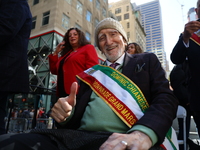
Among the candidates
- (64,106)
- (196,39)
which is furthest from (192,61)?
(64,106)

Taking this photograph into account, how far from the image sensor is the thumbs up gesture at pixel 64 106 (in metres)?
0.98

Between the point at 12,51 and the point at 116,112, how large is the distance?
142 centimetres

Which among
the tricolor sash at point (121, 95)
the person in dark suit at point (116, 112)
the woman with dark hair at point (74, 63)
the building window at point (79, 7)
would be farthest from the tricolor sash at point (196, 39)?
the building window at point (79, 7)

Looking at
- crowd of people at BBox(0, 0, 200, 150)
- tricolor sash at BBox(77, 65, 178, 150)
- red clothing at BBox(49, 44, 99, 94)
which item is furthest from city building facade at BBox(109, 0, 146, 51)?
tricolor sash at BBox(77, 65, 178, 150)

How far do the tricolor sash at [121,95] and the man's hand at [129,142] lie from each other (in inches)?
9.3

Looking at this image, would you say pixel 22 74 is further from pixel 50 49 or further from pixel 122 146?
pixel 50 49

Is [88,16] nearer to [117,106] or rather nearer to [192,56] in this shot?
[192,56]

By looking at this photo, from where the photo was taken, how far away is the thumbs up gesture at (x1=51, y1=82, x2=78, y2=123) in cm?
98

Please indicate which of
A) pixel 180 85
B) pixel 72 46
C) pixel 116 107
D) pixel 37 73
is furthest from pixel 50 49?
pixel 116 107

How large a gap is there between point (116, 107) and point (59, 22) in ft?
53.6

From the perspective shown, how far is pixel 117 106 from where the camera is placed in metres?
1.19

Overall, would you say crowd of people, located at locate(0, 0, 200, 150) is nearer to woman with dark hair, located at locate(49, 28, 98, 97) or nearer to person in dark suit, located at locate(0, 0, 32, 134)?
person in dark suit, located at locate(0, 0, 32, 134)

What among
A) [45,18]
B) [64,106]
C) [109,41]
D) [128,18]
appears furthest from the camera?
[128,18]

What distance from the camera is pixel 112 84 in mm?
1364
